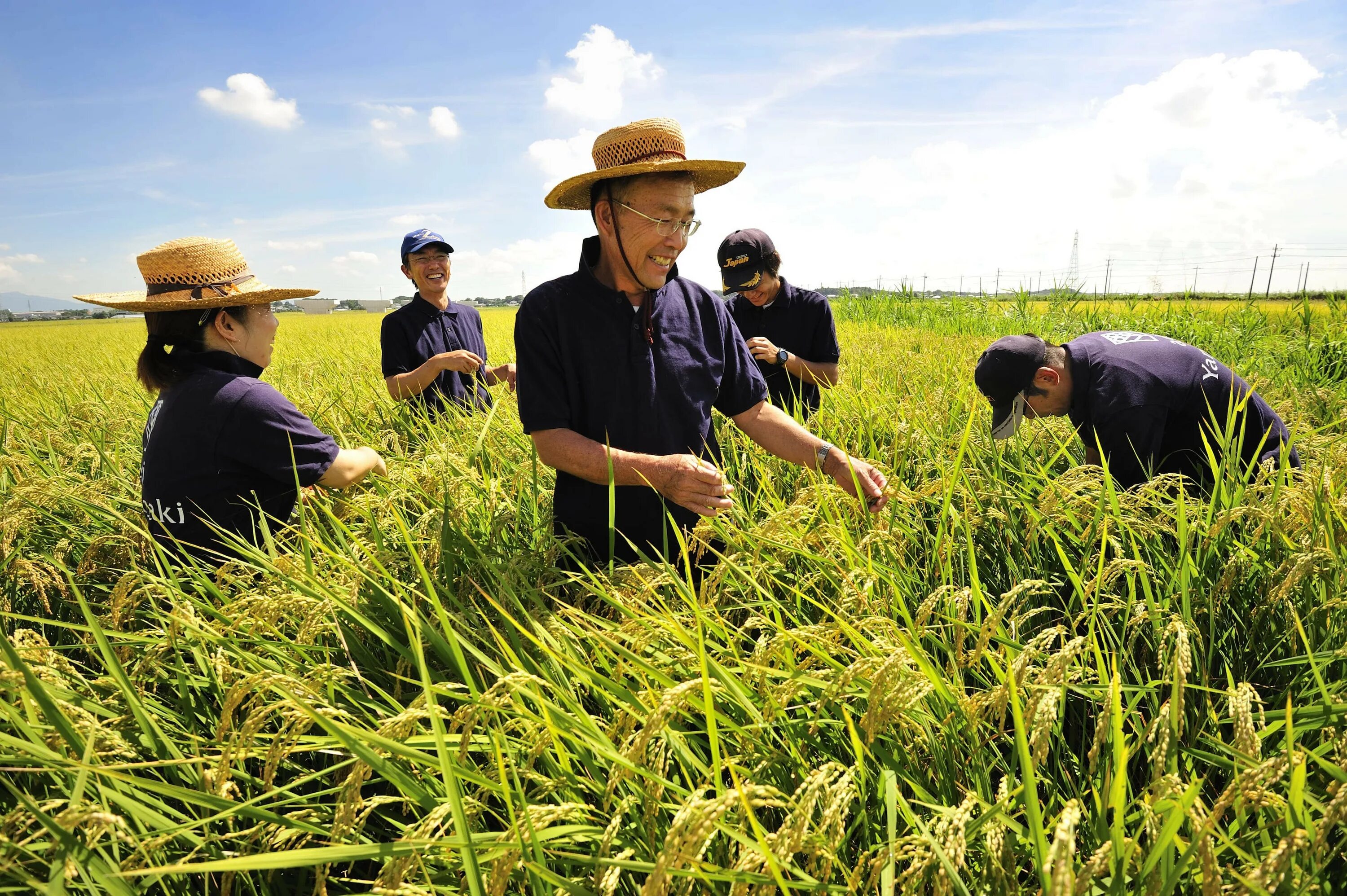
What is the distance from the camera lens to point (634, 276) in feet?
6.55

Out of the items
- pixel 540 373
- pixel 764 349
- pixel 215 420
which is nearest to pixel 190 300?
pixel 215 420

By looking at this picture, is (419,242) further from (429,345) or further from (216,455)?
(216,455)

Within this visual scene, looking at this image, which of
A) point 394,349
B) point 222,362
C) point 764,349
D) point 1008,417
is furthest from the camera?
point 394,349

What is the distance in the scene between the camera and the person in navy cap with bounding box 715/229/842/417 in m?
3.92

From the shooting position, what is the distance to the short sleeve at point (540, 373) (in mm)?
1919

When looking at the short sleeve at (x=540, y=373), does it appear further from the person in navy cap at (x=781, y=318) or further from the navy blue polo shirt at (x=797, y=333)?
the navy blue polo shirt at (x=797, y=333)

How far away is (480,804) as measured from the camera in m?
0.99

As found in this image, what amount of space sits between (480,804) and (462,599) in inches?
34.2

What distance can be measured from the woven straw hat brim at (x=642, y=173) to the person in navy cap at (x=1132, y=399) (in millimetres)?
1403

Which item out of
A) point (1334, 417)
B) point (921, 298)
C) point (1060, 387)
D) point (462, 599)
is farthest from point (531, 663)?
point (921, 298)

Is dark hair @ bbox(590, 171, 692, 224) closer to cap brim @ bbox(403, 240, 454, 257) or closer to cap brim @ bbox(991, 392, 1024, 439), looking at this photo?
cap brim @ bbox(991, 392, 1024, 439)

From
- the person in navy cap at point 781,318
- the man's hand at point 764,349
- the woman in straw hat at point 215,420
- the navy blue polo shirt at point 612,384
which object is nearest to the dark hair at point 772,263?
the person in navy cap at point 781,318

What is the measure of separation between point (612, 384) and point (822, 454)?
69 cm

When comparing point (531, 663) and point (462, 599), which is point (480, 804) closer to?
point (531, 663)
